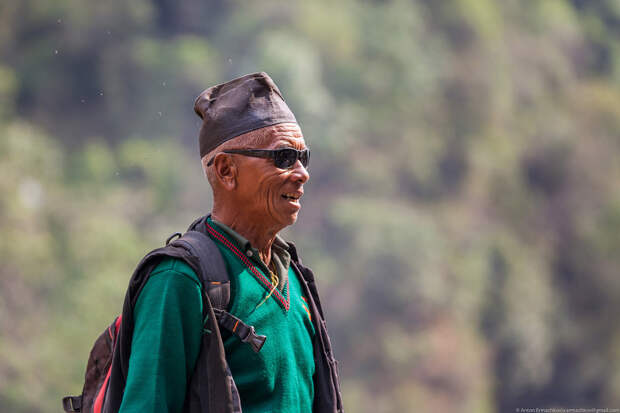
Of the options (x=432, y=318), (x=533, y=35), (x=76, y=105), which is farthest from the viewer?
(x=533, y=35)

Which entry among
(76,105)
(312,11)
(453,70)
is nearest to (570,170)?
(453,70)

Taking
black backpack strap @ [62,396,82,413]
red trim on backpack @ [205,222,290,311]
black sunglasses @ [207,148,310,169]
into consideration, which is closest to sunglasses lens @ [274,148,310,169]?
black sunglasses @ [207,148,310,169]

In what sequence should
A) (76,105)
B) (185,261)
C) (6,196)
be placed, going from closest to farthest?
(185,261) < (6,196) < (76,105)

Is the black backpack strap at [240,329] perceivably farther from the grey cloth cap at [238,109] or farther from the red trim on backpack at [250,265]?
the grey cloth cap at [238,109]

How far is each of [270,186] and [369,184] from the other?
16.9m

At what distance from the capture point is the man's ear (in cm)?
188

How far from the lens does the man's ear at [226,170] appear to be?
1878 mm

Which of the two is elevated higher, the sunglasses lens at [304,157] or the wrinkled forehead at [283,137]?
the wrinkled forehead at [283,137]

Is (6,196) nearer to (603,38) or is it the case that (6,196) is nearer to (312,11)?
(312,11)

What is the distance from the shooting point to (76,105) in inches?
720

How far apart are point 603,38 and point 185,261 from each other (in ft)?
76.9

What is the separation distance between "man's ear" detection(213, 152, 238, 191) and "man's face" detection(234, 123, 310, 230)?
0.01 meters

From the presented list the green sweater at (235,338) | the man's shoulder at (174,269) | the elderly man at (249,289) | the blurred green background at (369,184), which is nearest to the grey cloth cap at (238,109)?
the elderly man at (249,289)

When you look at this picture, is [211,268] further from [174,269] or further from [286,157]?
[286,157]
